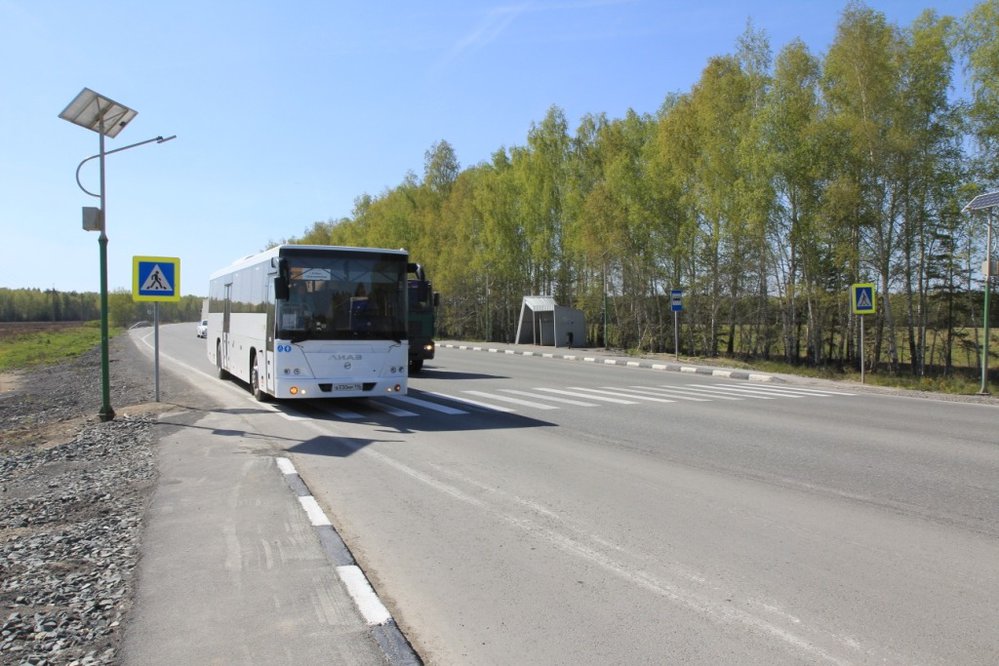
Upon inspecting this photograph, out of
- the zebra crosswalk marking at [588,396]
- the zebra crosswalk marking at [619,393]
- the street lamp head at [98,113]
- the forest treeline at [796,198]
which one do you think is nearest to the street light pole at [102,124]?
the street lamp head at [98,113]

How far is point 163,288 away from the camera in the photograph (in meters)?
14.0

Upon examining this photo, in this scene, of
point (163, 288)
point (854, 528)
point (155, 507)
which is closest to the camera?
point (854, 528)

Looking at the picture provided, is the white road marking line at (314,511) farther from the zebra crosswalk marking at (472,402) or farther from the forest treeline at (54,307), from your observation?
the forest treeline at (54,307)

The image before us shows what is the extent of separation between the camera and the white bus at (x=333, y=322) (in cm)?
1285

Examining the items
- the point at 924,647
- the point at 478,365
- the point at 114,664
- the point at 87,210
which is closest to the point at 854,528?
the point at 924,647

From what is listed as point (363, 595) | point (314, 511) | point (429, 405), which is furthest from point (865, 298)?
point (363, 595)

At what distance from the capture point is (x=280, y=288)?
12.4 metres

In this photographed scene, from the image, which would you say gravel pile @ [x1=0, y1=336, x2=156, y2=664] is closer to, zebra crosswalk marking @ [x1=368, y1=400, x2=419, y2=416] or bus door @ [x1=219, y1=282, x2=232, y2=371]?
zebra crosswalk marking @ [x1=368, y1=400, x2=419, y2=416]

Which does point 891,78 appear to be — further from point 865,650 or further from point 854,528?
point 865,650

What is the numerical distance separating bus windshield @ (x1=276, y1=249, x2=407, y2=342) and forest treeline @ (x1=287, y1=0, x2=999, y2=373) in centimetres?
1970

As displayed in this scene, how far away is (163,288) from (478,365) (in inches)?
597

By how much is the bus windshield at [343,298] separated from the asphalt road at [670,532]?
167 cm

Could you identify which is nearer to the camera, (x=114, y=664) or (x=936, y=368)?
(x=114, y=664)

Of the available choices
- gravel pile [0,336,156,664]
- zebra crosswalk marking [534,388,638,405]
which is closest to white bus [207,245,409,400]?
gravel pile [0,336,156,664]
